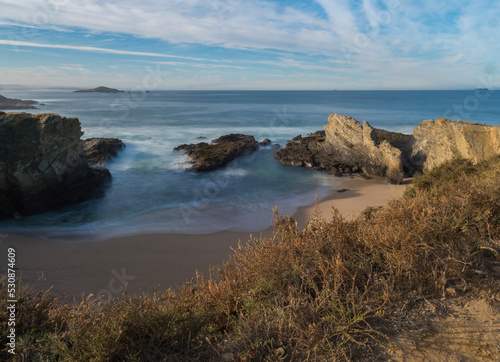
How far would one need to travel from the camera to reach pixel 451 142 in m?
16.6

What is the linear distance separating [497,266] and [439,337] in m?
1.96

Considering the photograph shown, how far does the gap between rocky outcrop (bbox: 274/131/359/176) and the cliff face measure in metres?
0.53

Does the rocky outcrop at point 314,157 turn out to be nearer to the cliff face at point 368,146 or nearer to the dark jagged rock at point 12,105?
the cliff face at point 368,146

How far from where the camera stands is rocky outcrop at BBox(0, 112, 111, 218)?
13695 mm

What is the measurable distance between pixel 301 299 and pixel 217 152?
22261 mm

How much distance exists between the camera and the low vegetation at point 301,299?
123 inches

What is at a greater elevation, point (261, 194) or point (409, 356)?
point (409, 356)

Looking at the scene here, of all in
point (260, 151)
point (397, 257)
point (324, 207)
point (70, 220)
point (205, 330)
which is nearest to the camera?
point (205, 330)

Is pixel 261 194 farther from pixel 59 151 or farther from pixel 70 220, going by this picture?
pixel 59 151

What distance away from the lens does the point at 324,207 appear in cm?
1514

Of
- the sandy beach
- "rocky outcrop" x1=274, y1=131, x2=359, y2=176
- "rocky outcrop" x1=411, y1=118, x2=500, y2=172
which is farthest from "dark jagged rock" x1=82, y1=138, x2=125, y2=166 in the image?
"rocky outcrop" x1=411, y1=118, x2=500, y2=172

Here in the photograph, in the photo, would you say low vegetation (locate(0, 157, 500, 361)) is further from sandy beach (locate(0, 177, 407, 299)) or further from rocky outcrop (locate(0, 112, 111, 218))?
rocky outcrop (locate(0, 112, 111, 218))

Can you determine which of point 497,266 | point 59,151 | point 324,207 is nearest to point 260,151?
point 324,207

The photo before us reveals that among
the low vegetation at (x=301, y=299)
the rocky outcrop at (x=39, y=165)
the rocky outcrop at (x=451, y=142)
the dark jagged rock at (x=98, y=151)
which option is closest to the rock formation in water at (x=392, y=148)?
the rocky outcrop at (x=451, y=142)
